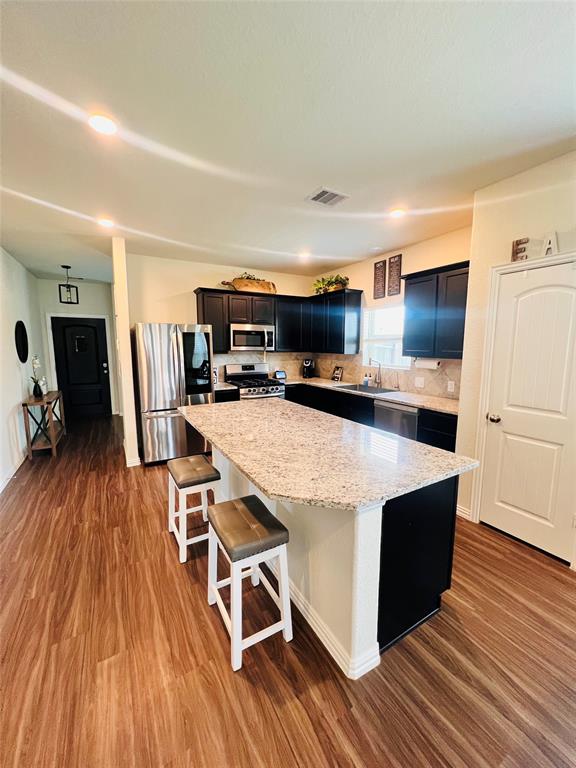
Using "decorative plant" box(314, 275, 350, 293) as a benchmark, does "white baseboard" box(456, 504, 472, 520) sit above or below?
below

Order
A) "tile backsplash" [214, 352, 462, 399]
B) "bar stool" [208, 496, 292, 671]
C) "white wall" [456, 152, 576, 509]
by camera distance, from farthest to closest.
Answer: "tile backsplash" [214, 352, 462, 399], "white wall" [456, 152, 576, 509], "bar stool" [208, 496, 292, 671]

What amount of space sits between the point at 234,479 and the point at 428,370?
2.57m

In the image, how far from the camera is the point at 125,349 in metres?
3.83

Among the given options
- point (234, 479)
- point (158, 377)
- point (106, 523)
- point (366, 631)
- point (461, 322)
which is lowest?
point (106, 523)

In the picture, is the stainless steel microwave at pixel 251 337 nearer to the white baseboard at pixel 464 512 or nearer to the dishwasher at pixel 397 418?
the dishwasher at pixel 397 418

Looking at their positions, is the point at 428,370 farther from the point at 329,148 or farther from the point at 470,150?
the point at 329,148

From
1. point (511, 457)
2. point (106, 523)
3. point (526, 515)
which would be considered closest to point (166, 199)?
point (106, 523)

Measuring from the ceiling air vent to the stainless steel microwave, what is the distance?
234 centimetres

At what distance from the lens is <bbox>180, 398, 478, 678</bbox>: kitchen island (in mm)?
1305

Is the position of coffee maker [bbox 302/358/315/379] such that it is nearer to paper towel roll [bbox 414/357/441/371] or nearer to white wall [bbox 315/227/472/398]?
white wall [bbox 315/227/472/398]

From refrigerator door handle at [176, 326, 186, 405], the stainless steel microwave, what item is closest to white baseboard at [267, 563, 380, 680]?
refrigerator door handle at [176, 326, 186, 405]

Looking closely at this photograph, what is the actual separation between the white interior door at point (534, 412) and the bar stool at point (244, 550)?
1.90 m

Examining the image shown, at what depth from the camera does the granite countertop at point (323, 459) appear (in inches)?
48.0

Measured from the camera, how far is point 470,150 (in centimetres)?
197
